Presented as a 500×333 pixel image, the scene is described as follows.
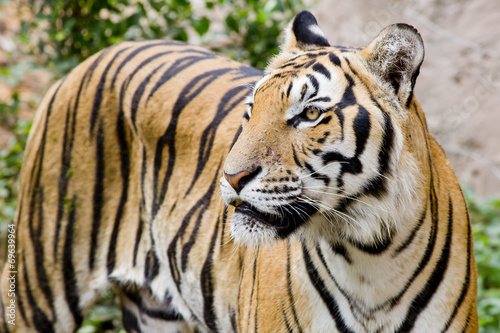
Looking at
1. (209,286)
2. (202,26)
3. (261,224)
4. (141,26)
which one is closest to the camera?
(261,224)

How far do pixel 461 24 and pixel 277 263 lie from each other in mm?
4139

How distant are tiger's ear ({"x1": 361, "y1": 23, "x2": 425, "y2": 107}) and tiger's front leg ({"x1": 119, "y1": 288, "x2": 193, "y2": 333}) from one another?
74.5 inches

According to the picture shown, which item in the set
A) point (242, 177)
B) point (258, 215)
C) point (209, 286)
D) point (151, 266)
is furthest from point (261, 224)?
point (151, 266)

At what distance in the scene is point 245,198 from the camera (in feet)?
6.04

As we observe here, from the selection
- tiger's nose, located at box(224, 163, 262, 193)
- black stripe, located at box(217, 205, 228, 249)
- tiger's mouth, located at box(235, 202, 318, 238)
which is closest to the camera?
tiger's nose, located at box(224, 163, 262, 193)

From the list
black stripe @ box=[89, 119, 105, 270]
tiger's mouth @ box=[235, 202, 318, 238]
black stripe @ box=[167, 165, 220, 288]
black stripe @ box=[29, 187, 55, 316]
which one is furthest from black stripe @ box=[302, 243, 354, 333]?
black stripe @ box=[29, 187, 55, 316]

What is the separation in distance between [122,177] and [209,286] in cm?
74

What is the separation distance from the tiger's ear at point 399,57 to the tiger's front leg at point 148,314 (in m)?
1.89

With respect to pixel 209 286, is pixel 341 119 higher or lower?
higher

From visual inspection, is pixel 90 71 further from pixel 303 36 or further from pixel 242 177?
pixel 242 177

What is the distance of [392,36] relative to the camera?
186 centimetres

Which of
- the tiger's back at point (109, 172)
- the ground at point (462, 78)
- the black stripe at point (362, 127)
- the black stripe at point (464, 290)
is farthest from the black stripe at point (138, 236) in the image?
the ground at point (462, 78)

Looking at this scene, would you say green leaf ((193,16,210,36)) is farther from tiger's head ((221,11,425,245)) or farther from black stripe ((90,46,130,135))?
tiger's head ((221,11,425,245))

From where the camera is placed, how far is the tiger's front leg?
3.23 m
